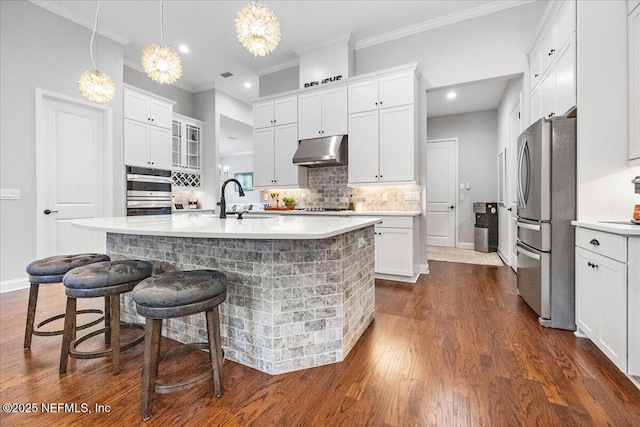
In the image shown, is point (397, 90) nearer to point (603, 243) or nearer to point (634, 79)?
point (634, 79)

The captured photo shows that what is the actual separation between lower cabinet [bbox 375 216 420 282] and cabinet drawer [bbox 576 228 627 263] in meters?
1.70

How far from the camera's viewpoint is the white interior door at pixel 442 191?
6484 millimetres

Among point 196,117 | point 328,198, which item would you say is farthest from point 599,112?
point 196,117

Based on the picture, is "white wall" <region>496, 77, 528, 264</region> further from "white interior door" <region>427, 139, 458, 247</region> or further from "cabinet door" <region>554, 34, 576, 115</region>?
"cabinet door" <region>554, 34, 576, 115</region>

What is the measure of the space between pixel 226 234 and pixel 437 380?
143 centimetres

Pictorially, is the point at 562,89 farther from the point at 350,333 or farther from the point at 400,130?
the point at 350,333

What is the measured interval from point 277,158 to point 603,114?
3928 mm

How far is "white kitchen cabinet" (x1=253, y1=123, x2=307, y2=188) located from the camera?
184 inches

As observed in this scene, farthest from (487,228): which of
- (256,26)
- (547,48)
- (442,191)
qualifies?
(256,26)

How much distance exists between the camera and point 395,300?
9.84 ft

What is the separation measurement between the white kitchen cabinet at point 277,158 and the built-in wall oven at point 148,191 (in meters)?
1.74

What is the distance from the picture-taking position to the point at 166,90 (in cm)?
573

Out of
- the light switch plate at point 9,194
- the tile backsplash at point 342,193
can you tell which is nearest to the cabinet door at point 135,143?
the light switch plate at point 9,194

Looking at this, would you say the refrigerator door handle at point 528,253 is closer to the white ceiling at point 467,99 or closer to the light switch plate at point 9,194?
the white ceiling at point 467,99
